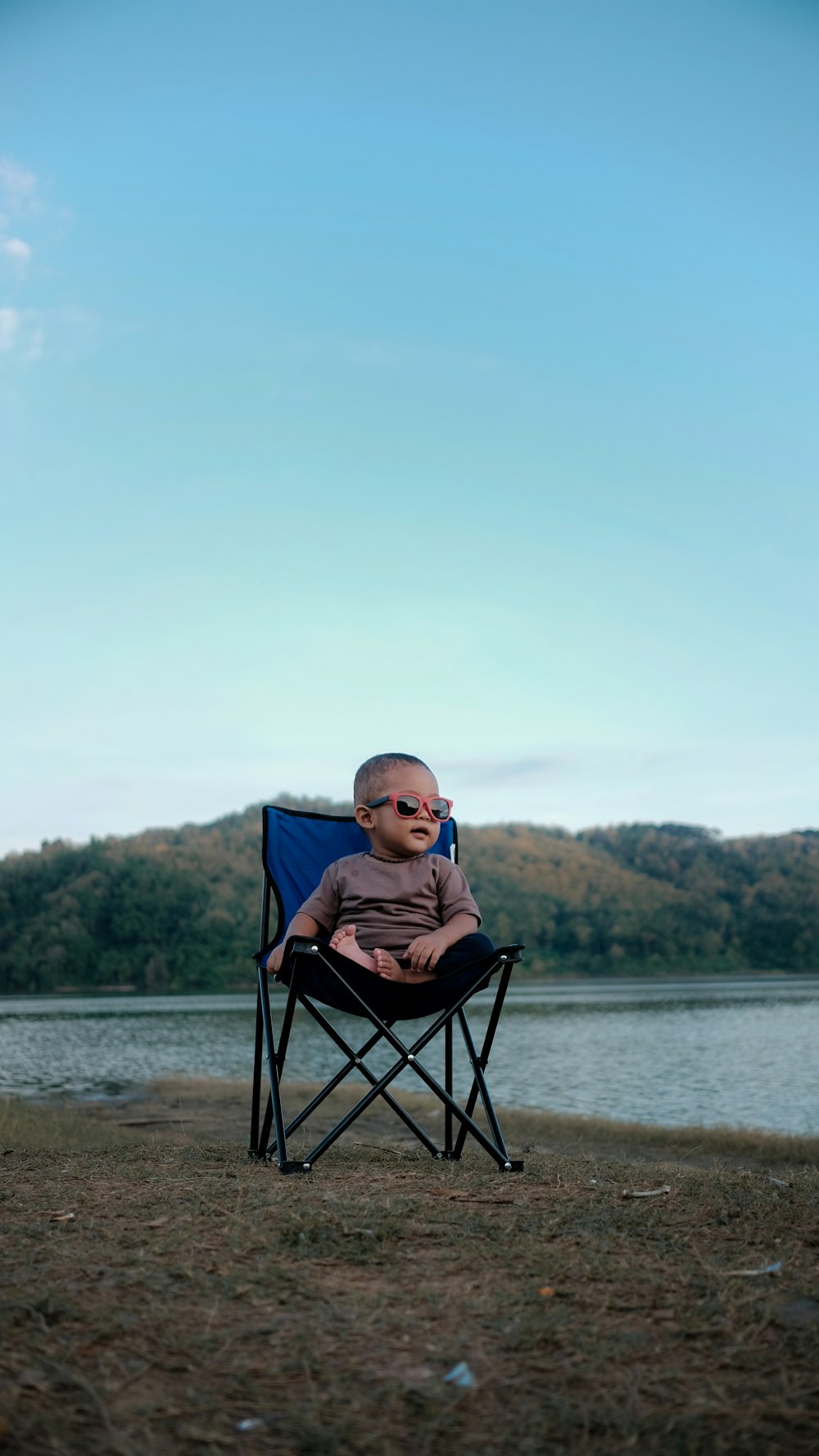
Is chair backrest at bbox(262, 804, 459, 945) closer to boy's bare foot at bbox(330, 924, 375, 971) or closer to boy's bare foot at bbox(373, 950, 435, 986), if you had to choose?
boy's bare foot at bbox(330, 924, 375, 971)

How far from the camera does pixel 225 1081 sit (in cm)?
1653

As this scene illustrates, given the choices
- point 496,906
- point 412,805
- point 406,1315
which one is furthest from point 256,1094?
point 496,906

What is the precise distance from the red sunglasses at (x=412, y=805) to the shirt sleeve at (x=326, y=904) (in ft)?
1.07

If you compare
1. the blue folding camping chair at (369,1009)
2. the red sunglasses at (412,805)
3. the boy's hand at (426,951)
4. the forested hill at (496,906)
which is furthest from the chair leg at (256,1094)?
the forested hill at (496,906)

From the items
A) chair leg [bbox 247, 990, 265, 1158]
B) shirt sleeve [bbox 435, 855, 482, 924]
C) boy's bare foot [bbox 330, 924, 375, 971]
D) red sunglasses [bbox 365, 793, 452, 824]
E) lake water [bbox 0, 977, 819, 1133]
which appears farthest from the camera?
lake water [bbox 0, 977, 819, 1133]

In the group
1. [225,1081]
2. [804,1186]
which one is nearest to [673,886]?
[225,1081]

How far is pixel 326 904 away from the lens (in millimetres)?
3908

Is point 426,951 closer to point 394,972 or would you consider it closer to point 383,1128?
point 394,972

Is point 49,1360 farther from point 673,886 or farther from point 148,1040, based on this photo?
point 673,886

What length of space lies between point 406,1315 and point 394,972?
1.68 metres

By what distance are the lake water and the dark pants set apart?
9.48 m

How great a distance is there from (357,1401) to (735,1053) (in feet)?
73.6

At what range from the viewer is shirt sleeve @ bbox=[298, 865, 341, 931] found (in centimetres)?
389

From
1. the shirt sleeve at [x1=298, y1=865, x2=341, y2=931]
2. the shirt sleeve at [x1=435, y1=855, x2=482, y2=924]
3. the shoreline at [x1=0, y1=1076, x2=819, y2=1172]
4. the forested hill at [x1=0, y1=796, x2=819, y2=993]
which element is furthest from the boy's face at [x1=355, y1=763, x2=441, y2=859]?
the forested hill at [x1=0, y1=796, x2=819, y2=993]
